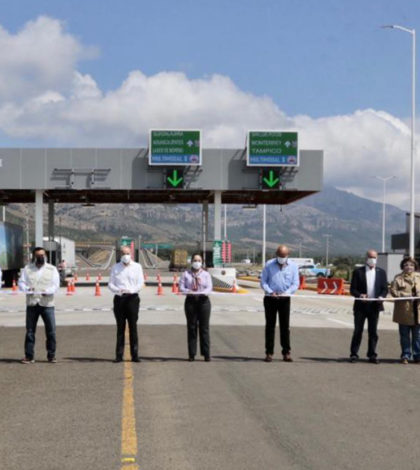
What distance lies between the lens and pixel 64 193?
46.4m

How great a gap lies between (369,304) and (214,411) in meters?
5.12

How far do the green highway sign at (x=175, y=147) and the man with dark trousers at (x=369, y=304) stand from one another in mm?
28672

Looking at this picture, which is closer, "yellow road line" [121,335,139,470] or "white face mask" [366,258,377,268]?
"yellow road line" [121,335,139,470]

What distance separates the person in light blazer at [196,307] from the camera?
12242 mm

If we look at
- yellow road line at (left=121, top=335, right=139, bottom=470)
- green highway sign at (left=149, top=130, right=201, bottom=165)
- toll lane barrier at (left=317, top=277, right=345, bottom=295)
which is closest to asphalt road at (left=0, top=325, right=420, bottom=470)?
yellow road line at (left=121, top=335, right=139, bottom=470)

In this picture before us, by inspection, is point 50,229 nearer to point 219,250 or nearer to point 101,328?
point 219,250

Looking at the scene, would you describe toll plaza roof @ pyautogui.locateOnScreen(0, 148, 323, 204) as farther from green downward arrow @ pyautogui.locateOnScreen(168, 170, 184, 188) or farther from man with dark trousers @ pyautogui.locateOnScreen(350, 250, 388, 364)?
man with dark trousers @ pyautogui.locateOnScreen(350, 250, 388, 364)

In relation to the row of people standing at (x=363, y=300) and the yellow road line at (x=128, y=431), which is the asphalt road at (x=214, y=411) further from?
the row of people standing at (x=363, y=300)

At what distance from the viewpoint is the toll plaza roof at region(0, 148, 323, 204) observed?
4153cm

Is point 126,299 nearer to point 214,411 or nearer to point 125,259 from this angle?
point 125,259

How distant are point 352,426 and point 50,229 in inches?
1659

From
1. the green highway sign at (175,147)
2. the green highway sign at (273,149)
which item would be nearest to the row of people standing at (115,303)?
the green highway sign at (175,147)

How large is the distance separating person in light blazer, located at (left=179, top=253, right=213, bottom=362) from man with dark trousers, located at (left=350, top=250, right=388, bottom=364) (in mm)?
2437

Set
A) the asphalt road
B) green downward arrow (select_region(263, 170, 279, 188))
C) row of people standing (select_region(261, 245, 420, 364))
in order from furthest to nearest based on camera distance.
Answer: green downward arrow (select_region(263, 170, 279, 188)) < row of people standing (select_region(261, 245, 420, 364)) < the asphalt road
